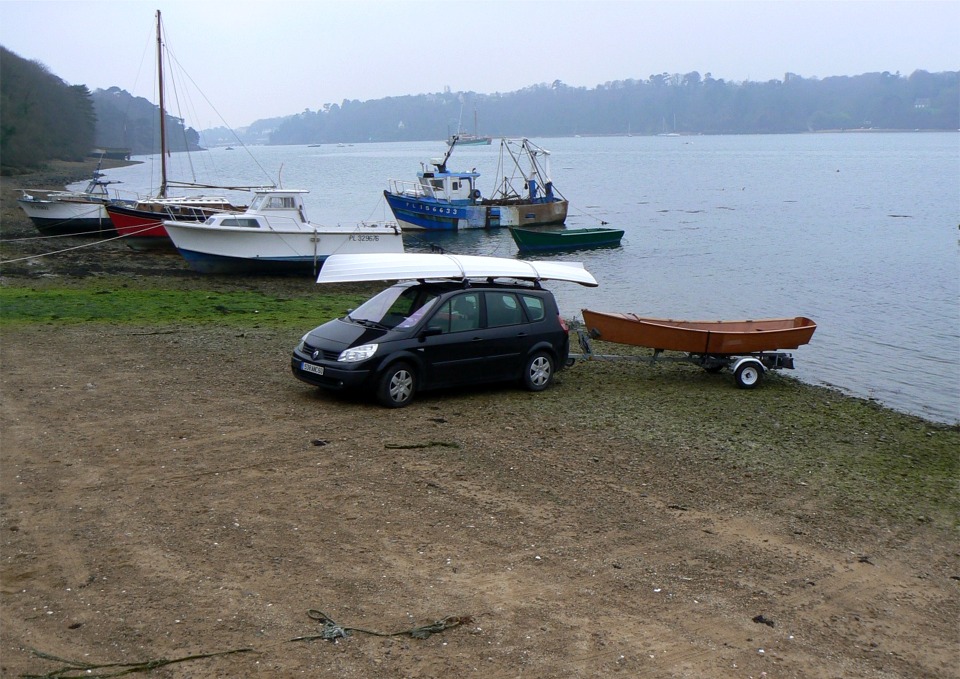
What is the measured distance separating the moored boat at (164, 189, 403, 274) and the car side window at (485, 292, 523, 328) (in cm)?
1686

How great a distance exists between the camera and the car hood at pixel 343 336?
1185cm

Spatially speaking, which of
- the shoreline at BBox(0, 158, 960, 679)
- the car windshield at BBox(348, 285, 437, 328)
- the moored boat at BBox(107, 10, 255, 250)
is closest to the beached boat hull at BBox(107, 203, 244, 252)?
the moored boat at BBox(107, 10, 255, 250)

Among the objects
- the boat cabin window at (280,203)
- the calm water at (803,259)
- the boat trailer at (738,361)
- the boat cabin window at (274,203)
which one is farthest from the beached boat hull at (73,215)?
the boat trailer at (738,361)

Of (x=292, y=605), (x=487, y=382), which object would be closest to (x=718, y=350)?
(x=487, y=382)

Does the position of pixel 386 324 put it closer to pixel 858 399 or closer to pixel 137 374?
pixel 137 374

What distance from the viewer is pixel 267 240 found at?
94.0 feet

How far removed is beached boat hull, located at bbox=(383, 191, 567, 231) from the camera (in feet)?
163

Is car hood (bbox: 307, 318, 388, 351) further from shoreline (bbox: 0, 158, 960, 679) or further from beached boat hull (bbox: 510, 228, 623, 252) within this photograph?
beached boat hull (bbox: 510, 228, 623, 252)

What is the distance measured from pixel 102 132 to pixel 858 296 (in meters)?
180

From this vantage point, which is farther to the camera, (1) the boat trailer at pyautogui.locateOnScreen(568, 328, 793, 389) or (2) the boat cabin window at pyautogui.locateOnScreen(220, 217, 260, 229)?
(2) the boat cabin window at pyautogui.locateOnScreen(220, 217, 260, 229)

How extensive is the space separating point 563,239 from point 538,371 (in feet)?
98.5

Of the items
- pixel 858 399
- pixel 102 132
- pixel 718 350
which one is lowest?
pixel 858 399

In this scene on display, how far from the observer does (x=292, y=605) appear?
20.9ft

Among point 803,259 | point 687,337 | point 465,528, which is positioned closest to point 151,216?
point 687,337
